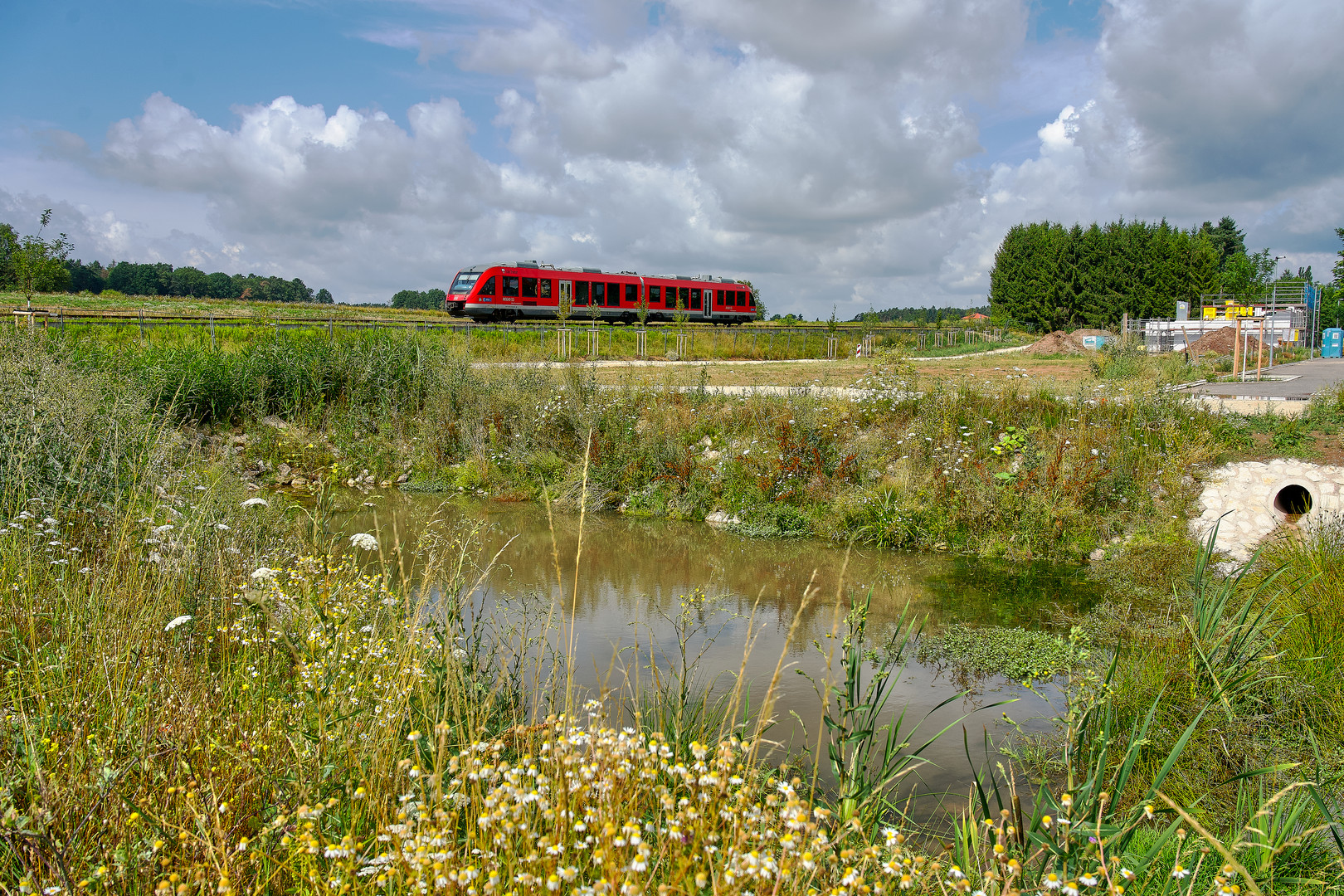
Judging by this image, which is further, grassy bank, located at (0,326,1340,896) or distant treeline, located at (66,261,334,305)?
distant treeline, located at (66,261,334,305)

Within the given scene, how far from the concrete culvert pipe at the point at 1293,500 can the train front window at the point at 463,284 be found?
25.1m

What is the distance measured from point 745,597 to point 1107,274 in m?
50.8

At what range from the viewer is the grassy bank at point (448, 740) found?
2.03m

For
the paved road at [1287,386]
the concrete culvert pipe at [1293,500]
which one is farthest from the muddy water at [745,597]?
the paved road at [1287,386]

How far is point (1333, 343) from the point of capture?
88.8 ft

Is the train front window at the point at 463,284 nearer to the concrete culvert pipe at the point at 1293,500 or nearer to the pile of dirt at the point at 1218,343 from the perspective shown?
the pile of dirt at the point at 1218,343

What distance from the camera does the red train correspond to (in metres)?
28.9

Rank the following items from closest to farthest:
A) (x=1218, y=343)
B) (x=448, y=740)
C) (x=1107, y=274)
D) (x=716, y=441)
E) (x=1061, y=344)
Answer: (x=448, y=740)
(x=716, y=441)
(x=1218, y=343)
(x=1061, y=344)
(x=1107, y=274)

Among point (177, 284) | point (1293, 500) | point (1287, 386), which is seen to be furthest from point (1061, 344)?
point (177, 284)

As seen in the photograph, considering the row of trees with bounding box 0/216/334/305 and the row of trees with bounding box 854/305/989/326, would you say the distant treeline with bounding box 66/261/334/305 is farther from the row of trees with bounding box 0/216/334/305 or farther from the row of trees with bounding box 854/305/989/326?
the row of trees with bounding box 854/305/989/326

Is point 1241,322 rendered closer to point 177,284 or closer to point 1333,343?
point 1333,343

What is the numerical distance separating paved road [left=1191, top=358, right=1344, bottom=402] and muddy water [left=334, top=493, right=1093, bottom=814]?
246 inches

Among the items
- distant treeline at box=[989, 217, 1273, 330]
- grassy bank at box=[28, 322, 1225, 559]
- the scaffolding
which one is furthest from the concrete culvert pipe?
distant treeline at box=[989, 217, 1273, 330]

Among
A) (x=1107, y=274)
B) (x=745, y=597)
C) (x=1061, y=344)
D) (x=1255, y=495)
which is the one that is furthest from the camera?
(x=1107, y=274)
